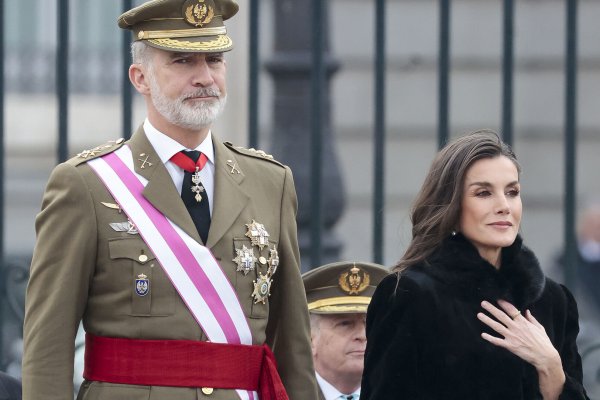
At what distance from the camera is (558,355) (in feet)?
15.2

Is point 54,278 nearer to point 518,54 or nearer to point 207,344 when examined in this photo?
point 207,344

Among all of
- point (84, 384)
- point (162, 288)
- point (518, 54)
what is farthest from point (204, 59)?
point (518, 54)

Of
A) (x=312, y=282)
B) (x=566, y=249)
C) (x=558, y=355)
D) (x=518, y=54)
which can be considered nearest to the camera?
(x=558, y=355)

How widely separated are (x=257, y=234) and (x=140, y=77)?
1.63 feet

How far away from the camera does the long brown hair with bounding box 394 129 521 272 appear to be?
15.4 ft

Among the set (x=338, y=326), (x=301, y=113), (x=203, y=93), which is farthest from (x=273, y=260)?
(x=301, y=113)

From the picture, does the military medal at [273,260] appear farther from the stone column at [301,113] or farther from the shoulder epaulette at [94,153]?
the stone column at [301,113]

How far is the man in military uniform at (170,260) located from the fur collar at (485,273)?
39cm

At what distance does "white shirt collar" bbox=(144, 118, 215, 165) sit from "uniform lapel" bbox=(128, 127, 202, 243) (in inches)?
0.5

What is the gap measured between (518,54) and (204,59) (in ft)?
24.3

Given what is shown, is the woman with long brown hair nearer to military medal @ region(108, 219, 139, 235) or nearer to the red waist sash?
the red waist sash

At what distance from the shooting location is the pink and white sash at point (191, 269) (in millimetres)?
4348

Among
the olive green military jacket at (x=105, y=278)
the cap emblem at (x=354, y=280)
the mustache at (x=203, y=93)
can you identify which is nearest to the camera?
the olive green military jacket at (x=105, y=278)

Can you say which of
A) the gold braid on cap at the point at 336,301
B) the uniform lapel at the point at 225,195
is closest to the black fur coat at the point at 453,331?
the uniform lapel at the point at 225,195
